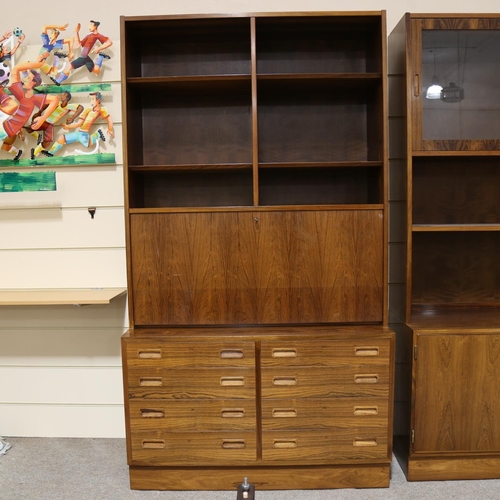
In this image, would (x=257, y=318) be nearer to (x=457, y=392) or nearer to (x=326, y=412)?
(x=326, y=412)

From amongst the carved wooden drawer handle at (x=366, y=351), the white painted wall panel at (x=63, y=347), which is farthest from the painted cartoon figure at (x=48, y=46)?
the carved wooden drawer handle at (x=366, y=351)

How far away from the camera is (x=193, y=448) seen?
2066 millimetres

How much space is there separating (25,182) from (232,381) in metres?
1.56

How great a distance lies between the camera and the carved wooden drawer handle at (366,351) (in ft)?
6.68

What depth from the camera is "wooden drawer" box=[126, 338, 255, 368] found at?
80.0 inches

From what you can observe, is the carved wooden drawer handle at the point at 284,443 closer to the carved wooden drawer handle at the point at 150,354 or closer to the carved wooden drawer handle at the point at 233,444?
the carved wooden drawer handle at the point at 233,444

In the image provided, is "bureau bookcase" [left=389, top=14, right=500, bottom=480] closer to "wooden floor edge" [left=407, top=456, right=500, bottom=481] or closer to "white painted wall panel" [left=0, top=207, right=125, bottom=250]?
"wooden floor edge" [left=407, top=456, right=500, bottom=481]

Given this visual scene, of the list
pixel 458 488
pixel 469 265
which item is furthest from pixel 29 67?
pixel 458 488

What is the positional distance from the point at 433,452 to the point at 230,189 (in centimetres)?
163

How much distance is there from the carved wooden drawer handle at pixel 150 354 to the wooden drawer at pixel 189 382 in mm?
52

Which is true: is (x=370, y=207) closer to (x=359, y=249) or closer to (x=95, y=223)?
(x=359, y=249)

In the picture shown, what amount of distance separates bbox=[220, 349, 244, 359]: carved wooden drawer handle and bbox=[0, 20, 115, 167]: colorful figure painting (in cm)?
119

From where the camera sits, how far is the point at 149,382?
80.7 inches

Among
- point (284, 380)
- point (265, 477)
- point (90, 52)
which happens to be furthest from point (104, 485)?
point (90, 52)
